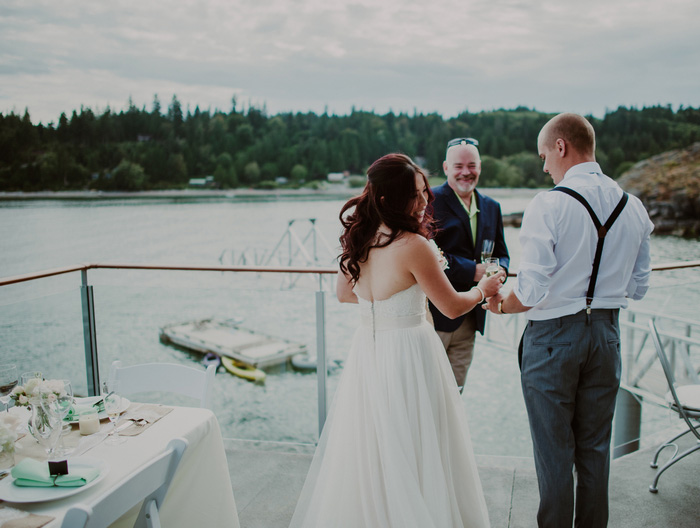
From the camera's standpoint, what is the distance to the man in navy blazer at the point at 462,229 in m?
2.37

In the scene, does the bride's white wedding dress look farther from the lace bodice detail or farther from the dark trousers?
the dark trousers

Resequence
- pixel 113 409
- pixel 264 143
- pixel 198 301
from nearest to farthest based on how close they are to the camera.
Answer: pixel 113 409 < pixel 198 301 < pixel 264 143

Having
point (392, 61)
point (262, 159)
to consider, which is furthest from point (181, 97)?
point (392, 61)

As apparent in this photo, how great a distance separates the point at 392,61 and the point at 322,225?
14394 millimetres

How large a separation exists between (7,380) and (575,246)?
1.81m

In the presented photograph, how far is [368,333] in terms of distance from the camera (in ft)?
6.04

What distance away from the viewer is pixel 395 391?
1.75 m

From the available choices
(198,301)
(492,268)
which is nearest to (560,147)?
(492,268)

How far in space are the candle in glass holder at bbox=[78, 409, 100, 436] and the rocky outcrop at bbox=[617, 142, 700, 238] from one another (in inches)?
915

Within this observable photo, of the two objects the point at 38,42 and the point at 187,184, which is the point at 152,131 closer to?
the point at 187,184

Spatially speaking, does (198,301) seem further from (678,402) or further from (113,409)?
(678,402)

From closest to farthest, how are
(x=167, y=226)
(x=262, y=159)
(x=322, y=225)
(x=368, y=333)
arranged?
(x=368, y=333) → (x=262, y=159) → (x=167, y=226) → (x=322, y=225)

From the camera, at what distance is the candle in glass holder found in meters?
1.56

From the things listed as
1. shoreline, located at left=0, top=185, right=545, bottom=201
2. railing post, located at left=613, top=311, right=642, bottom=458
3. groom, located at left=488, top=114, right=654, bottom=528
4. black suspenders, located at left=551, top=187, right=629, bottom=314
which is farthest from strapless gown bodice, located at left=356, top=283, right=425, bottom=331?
shoreline, located at left=0, top=185, right=545, bottom=201
